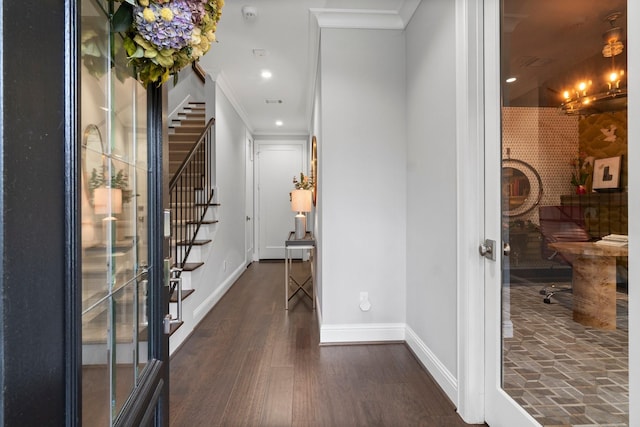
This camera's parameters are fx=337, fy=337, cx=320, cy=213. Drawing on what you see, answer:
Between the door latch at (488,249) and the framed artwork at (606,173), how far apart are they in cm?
59

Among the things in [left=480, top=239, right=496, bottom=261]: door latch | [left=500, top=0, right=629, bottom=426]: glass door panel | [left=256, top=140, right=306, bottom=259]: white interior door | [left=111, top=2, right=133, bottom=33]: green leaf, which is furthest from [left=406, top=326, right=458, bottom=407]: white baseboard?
[left=256, top=140, right=306, bottom=259]: white interior door

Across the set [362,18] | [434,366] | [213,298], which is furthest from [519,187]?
[213,298]

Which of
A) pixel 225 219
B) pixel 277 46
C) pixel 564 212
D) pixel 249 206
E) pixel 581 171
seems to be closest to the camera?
pixel 581 171

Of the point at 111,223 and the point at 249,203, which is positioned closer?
the point at 111,223

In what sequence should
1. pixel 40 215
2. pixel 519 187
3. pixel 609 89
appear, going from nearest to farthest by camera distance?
pixel 40 215
pixel 609 89
pixel 519 187

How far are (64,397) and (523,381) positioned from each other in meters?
1.76

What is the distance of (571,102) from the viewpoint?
127cm

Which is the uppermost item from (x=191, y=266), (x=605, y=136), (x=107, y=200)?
(x=605, y=136)

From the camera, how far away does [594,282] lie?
3.93 ft

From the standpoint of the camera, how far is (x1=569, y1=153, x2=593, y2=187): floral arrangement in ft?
3.89

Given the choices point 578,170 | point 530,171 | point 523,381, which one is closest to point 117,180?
point 578,170

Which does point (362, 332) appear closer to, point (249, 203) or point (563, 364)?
point (563, 364)

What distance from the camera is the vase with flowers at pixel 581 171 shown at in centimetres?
119

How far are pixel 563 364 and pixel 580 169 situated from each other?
788 millimetres
